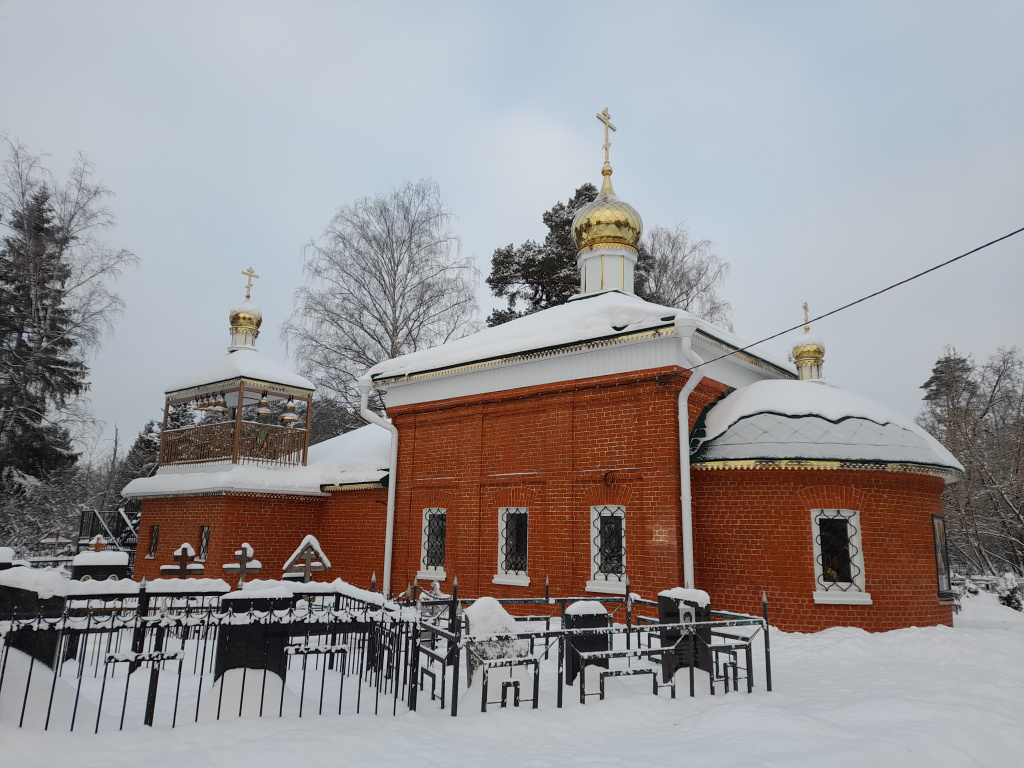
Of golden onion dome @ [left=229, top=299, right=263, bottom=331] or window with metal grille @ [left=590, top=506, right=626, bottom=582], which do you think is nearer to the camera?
window with metal grille @ [left=590, top=506, right=626, bottom=582]

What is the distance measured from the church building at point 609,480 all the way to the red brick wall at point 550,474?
3 cm

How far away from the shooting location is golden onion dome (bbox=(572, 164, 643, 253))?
48.2 ft

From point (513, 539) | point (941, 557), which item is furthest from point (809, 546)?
point (513, 539)

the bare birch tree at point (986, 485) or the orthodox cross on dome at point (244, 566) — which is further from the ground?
the bare birch tree at point (986, 485)

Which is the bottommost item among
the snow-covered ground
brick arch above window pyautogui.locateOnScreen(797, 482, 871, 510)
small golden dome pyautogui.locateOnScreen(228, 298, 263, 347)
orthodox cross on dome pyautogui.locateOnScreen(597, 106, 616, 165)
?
the snow-covered ground

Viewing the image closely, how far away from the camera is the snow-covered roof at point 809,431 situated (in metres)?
9.89

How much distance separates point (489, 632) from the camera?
6.35 meters

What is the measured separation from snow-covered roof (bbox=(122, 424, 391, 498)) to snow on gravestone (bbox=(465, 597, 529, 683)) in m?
8.11

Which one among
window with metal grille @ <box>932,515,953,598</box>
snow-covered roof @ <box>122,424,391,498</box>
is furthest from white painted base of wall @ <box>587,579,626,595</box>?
snow-covered roof @ <box>122,424,391,498</box>

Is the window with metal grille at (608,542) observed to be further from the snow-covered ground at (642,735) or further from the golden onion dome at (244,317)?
the golden onion dome at (244,317)

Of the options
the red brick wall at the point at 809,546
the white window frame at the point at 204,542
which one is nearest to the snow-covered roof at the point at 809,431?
the red brick wall at the point at 809,546

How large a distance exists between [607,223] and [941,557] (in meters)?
8.47

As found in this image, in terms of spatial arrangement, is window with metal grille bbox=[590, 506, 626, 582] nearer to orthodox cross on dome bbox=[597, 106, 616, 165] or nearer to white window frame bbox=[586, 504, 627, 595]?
white window frame bbox=[586, 504, 627, 595]

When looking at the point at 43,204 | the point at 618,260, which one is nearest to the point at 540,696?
the point at 618,260
